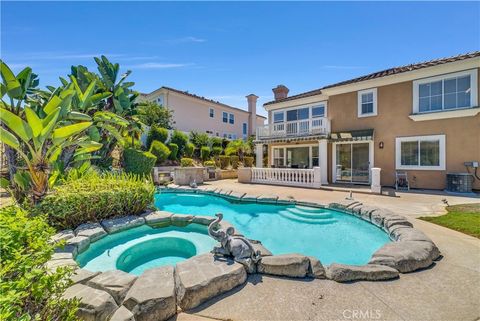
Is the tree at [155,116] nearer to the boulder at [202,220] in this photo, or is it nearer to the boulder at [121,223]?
the boulder at [121,223]

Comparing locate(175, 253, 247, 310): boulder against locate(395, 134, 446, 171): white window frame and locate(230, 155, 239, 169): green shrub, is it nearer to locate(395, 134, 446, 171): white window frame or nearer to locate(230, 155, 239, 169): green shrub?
Result: locate(395, 134, 446, 171): white window frame

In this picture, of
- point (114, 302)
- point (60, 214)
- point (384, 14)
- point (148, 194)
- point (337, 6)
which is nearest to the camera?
point (114, 302)

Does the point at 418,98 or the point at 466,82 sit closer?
the point at 466,82

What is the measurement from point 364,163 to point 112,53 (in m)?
18.6

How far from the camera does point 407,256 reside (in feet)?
12.3

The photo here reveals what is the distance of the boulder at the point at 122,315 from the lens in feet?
7.41

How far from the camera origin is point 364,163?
15203 millimetres

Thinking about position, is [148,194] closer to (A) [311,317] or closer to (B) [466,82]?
(A) [311,317]

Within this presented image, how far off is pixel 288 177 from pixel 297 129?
4.51 m

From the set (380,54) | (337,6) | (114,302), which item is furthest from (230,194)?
(380,54)

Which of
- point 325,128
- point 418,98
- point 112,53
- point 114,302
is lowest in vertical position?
point 114,302

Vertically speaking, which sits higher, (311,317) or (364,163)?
(364,163)

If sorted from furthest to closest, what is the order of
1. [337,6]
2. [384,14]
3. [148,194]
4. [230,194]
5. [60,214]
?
1. [230,194]
2. [384,14]
3. [337,6]
4. [148,194]
5. [60,214]
